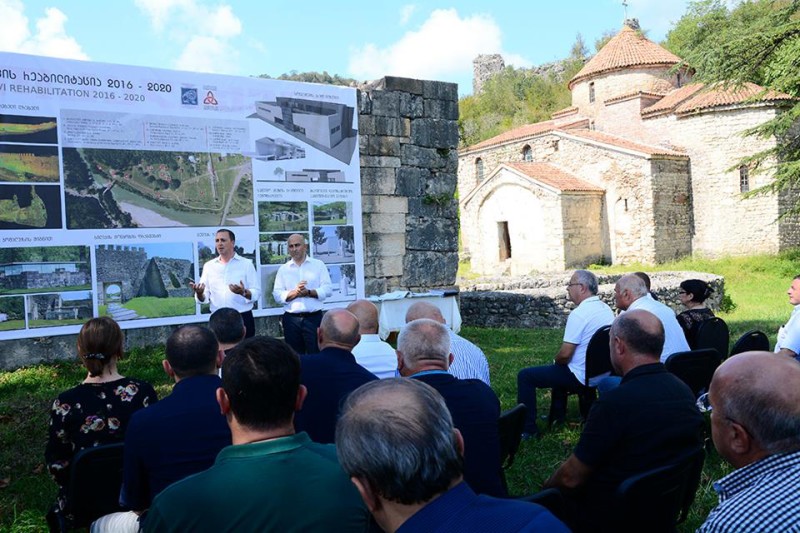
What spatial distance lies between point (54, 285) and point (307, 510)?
596cm

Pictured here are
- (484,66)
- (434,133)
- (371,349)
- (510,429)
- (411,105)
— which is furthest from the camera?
(484,66)

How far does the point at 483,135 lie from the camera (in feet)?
163

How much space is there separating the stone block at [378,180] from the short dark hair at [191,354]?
5962mm

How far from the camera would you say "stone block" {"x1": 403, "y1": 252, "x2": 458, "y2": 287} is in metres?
9.20

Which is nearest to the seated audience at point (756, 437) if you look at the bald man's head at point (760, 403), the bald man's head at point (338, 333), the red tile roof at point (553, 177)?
the bald man's head at point (760, 403)

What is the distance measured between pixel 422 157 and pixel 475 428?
673cm

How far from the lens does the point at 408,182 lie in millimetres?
9156

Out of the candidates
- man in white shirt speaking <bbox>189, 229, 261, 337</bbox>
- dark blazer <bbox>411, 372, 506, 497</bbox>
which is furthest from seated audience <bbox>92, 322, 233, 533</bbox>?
man in white shirt speaking <bbox>189, 229, 261, 337</bbox>

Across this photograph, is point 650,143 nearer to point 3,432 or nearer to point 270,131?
point 270,131

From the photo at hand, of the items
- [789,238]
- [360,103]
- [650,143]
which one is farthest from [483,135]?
[360,103]

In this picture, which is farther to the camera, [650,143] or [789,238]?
[650,143]

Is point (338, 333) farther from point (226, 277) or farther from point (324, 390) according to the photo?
point (226, 277)

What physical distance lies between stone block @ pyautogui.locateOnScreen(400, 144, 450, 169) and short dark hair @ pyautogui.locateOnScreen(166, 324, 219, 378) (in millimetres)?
6423

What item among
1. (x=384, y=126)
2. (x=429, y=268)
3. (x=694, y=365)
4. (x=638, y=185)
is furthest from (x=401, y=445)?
(x=638, y=185)
